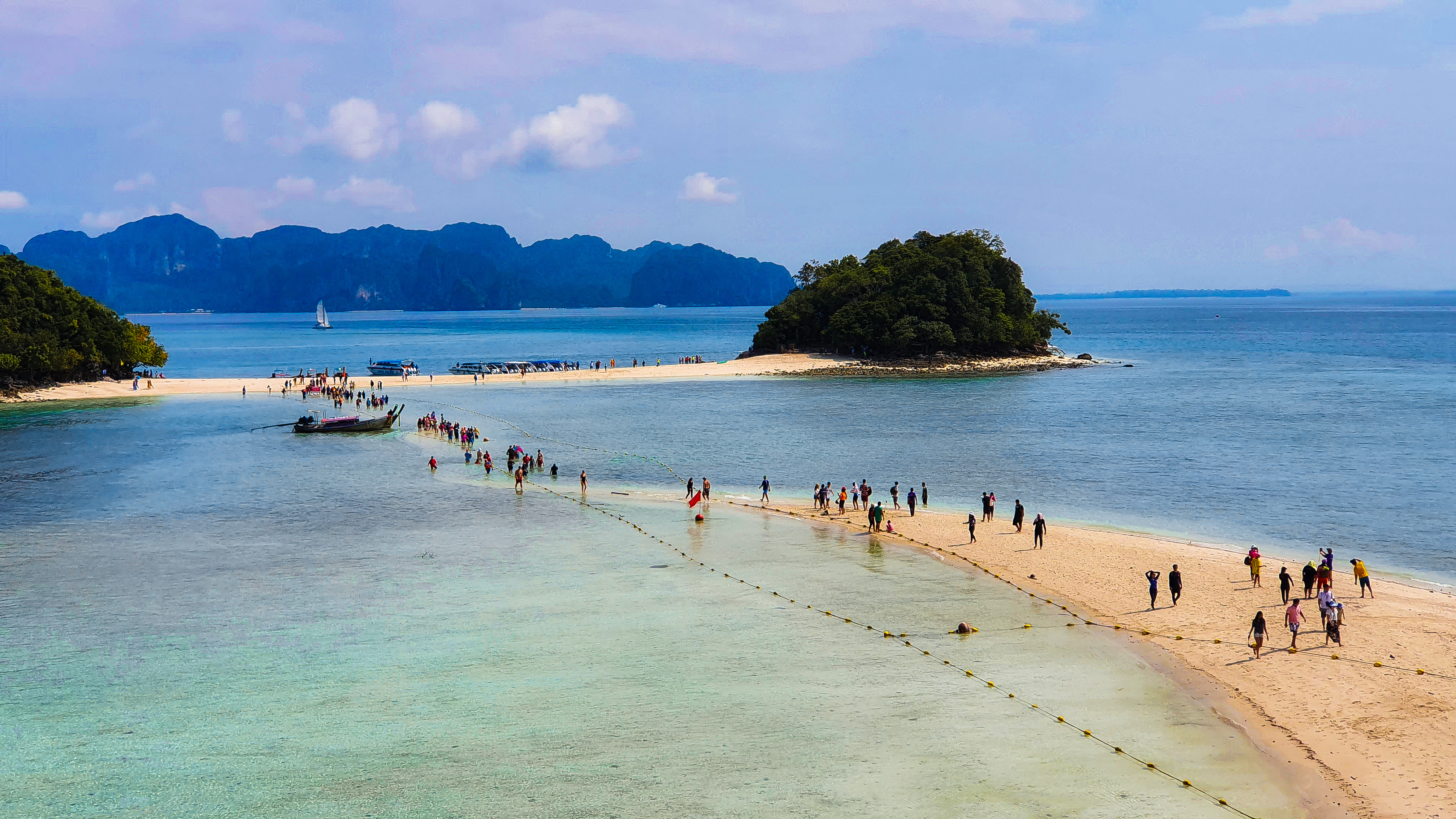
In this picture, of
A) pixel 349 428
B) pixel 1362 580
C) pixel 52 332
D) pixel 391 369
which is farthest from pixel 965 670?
pixel 391 369

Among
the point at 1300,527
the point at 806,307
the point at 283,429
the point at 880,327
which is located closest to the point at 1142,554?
the point at 1300,527

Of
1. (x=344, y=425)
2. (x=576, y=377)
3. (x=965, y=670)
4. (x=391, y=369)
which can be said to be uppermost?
(x=391, y=369)

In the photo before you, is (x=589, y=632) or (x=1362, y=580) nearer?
Answer: (x=589, y=632)

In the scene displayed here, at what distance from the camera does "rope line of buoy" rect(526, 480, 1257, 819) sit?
54.7 feet

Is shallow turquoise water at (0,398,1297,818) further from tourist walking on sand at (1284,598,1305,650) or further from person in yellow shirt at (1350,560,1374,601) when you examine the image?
person in yellow shirt at (1350,560,1374,601)

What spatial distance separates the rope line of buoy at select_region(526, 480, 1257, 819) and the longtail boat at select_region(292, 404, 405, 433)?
3586 centimetres

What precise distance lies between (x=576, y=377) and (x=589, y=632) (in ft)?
281

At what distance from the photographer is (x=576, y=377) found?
109375 mm

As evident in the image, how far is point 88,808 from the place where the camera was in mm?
16703

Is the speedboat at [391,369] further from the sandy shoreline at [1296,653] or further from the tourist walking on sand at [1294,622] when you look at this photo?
the tourist walking on sand at [1294,622]

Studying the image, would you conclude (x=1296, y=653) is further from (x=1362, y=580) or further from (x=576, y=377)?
(x=576, y=377)

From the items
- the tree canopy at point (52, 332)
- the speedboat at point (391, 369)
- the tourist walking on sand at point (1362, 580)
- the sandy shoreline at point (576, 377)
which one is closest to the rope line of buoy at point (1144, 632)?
the tourist walking on sand at point (1362, 580)

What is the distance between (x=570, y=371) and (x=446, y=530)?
254ft

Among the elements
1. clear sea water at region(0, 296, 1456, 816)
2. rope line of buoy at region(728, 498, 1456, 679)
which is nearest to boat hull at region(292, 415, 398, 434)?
clear sea water at region(0, 296, 1456, 816)
